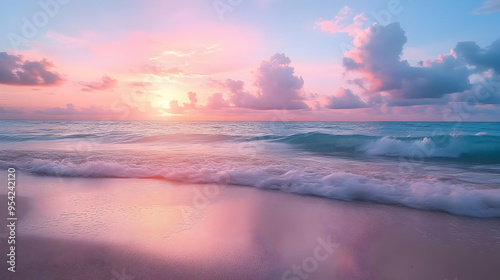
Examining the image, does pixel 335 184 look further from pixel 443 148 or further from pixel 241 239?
pixel 443 148

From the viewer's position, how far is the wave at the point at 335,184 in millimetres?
4984

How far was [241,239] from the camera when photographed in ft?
12.0

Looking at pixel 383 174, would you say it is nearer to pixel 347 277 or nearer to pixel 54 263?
pixel 347 277

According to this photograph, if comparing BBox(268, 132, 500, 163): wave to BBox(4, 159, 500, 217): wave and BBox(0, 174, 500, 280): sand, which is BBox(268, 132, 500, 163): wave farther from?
BBox(0, 174, 500, 280): sand

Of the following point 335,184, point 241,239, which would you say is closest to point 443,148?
point 335,184

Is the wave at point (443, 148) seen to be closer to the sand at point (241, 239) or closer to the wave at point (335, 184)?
the wave at point (335, 184)

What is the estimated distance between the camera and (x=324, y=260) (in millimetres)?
3125


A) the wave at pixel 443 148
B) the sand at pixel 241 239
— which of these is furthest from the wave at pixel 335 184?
the wave at pixel 443 148

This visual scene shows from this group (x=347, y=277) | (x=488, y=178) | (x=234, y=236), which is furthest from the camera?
(x=488, y=178)

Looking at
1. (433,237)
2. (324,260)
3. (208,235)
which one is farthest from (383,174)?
(208,235)

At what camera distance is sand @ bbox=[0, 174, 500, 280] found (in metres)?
2.94

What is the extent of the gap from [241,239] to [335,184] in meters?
3.34

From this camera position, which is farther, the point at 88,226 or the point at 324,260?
the point at 88,226

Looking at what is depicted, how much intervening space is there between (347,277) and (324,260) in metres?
0.35
